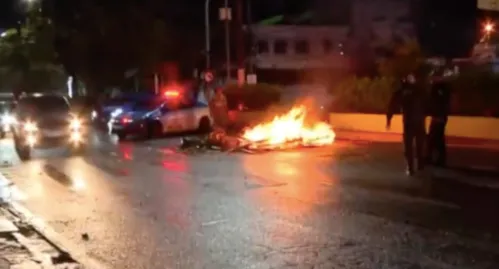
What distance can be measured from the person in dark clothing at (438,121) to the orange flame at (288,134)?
19.5 feet

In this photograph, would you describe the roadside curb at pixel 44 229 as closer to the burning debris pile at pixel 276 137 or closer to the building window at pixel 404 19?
the burning debris pile at pixel 276 137

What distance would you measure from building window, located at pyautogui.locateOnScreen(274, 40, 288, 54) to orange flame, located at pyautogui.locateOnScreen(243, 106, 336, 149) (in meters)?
39.4

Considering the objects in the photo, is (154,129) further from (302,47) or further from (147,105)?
(302,47)

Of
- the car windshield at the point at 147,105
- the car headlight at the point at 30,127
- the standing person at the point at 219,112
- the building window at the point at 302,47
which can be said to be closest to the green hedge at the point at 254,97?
the car windshield at the point at 147,105

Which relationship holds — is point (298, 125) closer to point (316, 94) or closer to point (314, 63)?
point (316, 94)

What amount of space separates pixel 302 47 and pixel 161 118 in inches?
1427

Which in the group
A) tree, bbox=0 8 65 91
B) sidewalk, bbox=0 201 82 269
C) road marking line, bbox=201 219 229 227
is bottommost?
tree, bbox=0 8 65 91

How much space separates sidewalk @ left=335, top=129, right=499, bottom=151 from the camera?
20484 mm

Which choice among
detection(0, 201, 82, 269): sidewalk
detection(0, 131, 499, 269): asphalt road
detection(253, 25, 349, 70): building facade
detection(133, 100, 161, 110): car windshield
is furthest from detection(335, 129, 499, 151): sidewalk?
detection(253, 25, 349, 70): building facade

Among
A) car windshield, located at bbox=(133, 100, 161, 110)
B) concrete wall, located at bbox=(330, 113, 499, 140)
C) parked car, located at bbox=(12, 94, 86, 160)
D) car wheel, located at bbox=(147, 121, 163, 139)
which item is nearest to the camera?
parked car, located at bbox=(12, 94, 86, 160)

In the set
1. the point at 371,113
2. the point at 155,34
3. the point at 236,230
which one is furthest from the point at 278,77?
the point at 236,230

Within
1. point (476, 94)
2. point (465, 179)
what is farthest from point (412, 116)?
point (476, 94)

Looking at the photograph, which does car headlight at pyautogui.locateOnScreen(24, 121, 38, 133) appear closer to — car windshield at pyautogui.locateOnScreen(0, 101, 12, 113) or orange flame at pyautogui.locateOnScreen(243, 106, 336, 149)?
orange flame at pyautogui.locateOnScreen(243, 106, 336, 149)

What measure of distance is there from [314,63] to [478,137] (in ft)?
131
